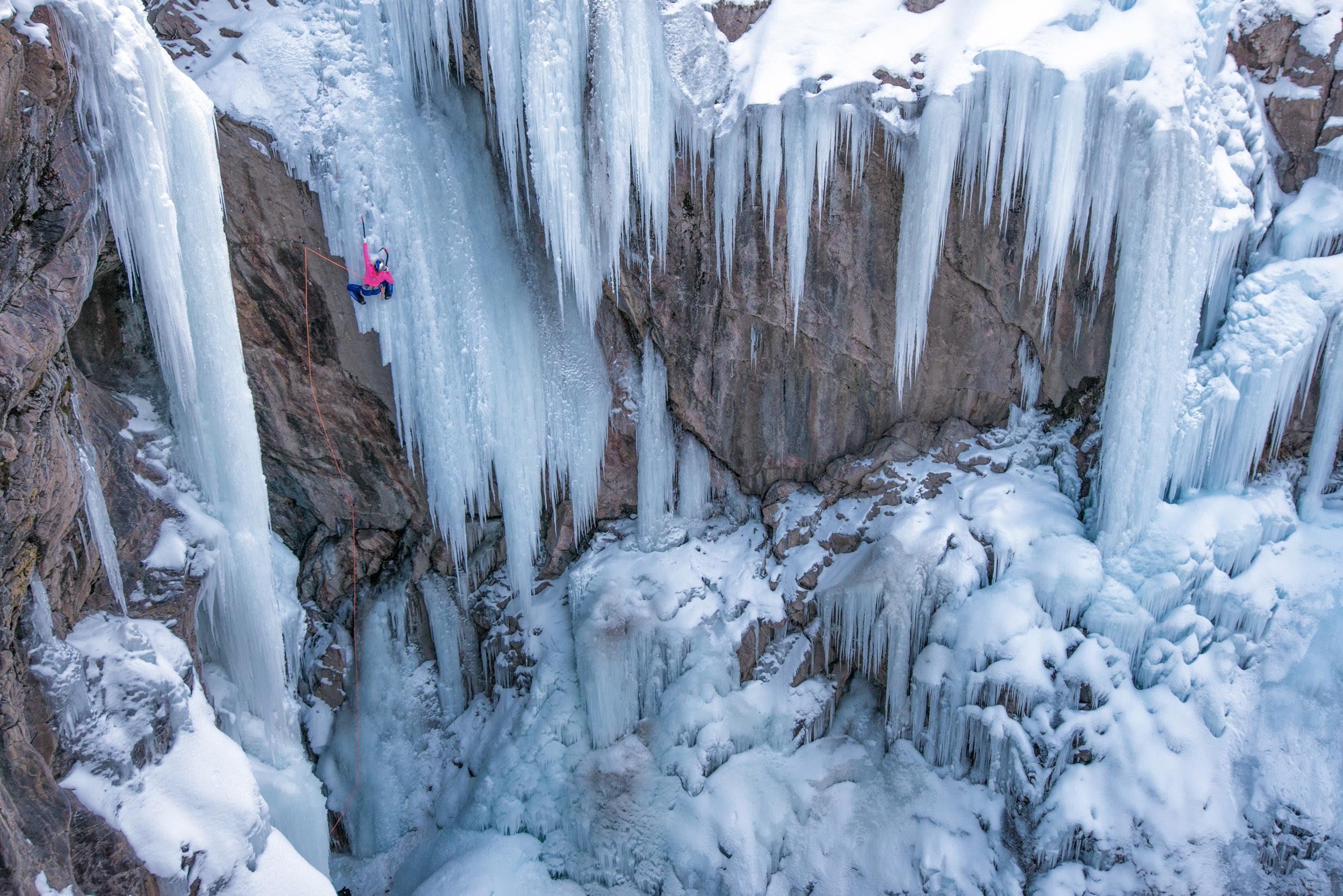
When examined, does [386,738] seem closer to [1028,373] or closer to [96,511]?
[96,511]

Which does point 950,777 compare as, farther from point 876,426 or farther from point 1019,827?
point 876,426

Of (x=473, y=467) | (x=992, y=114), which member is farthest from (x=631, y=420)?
(x=992, y=114)

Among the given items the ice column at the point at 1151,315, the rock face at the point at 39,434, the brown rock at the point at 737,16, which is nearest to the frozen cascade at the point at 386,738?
the rock face at the point at 39,434

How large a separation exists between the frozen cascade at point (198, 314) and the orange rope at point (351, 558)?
1.53m

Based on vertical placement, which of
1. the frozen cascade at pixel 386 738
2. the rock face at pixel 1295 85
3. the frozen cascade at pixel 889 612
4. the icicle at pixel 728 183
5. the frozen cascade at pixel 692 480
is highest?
the rock face at pixel 1295 85

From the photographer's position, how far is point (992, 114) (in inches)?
253

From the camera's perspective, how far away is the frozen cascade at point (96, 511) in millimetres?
4180

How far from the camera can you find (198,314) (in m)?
5.11

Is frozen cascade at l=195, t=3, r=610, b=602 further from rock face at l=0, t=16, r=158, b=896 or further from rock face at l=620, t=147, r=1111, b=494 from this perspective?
rock face at l=0, t=16, r=158, b=896

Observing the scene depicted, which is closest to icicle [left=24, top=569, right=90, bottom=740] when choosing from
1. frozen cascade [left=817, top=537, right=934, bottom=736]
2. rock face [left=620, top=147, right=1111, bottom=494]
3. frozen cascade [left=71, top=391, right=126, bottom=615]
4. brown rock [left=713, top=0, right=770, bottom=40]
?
frozen cascade [left=71, top=391, right=126, bottom=615]

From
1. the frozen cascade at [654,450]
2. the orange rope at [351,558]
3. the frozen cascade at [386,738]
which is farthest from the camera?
the frozen cascade at [386,738]

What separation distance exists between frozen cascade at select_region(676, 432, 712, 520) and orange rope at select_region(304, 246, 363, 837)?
10.5ft

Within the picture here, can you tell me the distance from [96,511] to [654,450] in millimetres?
4695

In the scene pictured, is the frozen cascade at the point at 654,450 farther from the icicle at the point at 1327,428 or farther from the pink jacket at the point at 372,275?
the icicle at the point at 1327,428
